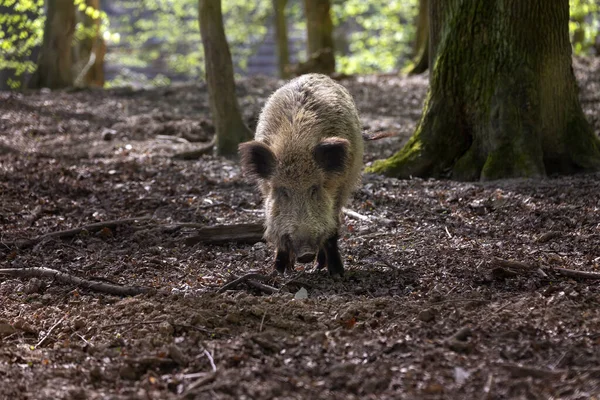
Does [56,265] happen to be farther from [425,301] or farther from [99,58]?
[99,58]

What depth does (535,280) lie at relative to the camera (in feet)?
15.1

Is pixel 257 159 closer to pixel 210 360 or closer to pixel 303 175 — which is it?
pixel 303 175

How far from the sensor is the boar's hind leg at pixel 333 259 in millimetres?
5332

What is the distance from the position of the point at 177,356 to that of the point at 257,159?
2007 mm

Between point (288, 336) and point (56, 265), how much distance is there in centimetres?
247

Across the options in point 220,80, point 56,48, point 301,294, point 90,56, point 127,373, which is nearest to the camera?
point 127,373

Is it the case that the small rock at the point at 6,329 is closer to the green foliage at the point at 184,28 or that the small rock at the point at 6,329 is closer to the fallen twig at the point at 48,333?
the fallen twig at the point at 48,333

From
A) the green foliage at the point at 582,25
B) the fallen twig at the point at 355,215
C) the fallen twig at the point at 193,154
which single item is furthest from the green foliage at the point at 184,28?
the fallen twig at the point at 355,215

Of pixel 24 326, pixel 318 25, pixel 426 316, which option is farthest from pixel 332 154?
pixel 318 25

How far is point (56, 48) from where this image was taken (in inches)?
555

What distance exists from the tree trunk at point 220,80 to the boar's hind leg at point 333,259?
12.9 ft

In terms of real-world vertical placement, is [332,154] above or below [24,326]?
above

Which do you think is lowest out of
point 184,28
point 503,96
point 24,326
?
point 24,326

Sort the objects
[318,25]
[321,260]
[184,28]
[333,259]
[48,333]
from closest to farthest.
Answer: [48,333] < [333,259] < [321,260] < [318,25] < [184,28]
